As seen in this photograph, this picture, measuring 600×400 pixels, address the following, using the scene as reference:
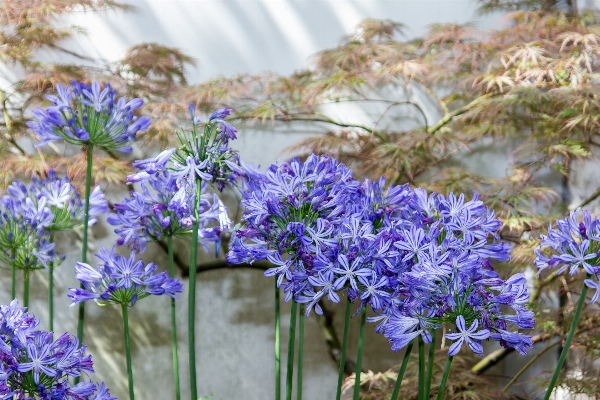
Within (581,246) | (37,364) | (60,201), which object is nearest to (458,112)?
(60,201)

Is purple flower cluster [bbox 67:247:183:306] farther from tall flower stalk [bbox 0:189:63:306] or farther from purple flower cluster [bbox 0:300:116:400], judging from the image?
tall flower stalk [bbox 0:189:63:306]

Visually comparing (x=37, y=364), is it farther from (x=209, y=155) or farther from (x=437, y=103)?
(x=437, y=103)

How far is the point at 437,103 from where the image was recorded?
2646 mm

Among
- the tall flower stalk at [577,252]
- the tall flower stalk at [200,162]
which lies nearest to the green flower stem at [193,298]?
the tall flower stalk at [200,162]

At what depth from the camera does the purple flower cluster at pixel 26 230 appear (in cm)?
126

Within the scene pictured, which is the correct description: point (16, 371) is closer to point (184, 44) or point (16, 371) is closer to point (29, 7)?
point (29, 7)

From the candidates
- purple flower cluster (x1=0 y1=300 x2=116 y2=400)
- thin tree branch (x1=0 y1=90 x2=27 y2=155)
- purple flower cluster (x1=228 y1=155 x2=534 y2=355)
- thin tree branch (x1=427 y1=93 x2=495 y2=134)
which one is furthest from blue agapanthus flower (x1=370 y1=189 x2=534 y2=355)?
thin tree branch (x1=0 y1=90 x2=27 y2=155)

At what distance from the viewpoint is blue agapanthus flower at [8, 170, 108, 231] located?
4.28 ft

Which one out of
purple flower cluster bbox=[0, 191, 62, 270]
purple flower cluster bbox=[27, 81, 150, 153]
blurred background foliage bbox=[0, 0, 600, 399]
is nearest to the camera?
purple flower cluster bbox=[27, 81, 150, 153]

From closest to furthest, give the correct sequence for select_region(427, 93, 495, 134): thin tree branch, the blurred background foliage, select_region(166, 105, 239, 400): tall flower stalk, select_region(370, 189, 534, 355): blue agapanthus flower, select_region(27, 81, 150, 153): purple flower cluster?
select_region(370, 189, 534, 355): blue agapanthus flower < select_region(166, 105, 239, 400): tall flower stalk < select_region(27, 81, 150, 153): purple flower cluster < the blurred background foliage < select_region(427, 93, 495, 134): thin tree branch

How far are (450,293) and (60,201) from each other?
855 mm

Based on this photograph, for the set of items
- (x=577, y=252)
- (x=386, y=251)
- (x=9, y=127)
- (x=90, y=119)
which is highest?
(x=9, y=127)

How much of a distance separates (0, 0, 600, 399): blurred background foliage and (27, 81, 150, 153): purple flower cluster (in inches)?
46.5

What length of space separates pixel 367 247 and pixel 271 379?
1.98 meters
